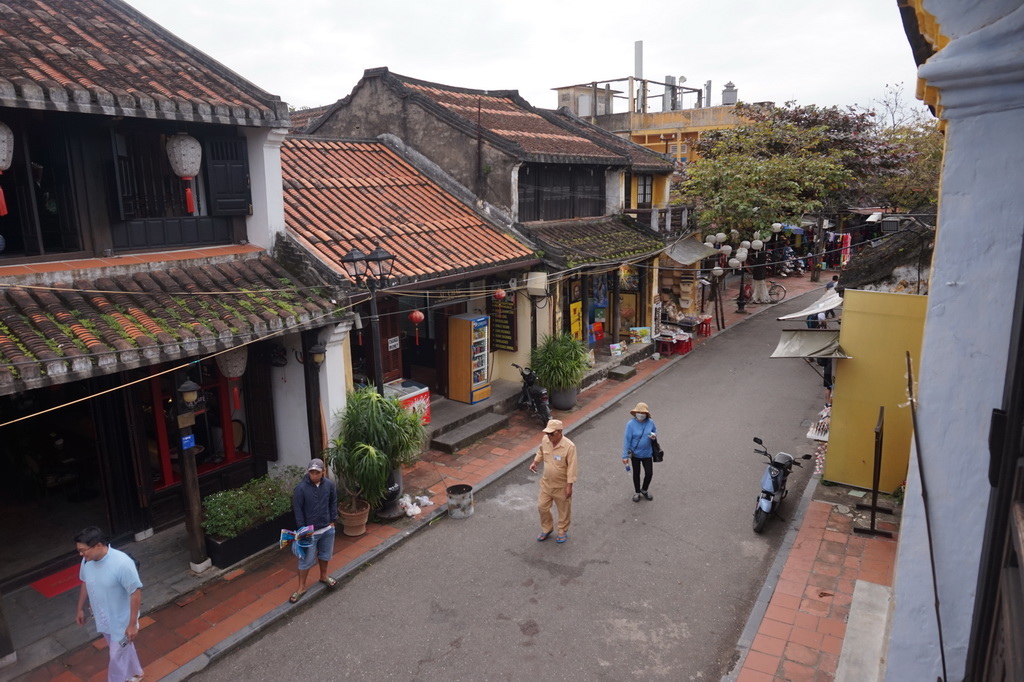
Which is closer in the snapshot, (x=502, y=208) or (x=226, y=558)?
(x=226, y=558)

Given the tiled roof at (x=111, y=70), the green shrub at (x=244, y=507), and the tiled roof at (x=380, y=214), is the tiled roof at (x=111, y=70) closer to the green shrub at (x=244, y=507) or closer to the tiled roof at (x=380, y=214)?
the tiled roof at (x=380, y=214)

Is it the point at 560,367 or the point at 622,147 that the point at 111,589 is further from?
the point at 622,147

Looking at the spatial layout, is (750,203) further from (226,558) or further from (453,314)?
(226,558)

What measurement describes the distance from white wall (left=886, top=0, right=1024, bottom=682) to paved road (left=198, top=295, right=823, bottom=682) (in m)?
4.32

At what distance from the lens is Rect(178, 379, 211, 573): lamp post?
27.1ft

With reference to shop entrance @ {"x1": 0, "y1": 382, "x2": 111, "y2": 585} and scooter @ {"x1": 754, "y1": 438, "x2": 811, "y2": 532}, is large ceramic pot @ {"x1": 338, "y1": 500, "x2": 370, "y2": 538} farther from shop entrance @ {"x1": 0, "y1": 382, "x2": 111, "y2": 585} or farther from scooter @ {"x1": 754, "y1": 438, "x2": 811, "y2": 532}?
scooter @ {"x1": 754, "y1": 438, "x2": 811, "y2": 532}

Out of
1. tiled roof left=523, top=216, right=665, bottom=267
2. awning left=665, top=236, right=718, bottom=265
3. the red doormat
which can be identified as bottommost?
the red doormat

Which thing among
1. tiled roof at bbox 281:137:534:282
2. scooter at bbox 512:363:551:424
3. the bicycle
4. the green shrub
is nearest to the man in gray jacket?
the green shrub

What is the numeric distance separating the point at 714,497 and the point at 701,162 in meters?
16.3

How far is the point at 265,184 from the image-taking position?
388 inches

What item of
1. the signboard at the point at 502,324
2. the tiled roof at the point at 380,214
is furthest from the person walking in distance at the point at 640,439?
the signboard at the point at 502,324

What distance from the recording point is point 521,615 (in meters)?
8.08

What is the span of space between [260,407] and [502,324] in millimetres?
6695

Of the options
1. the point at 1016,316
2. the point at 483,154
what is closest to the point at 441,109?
Result: the point at 483,154
